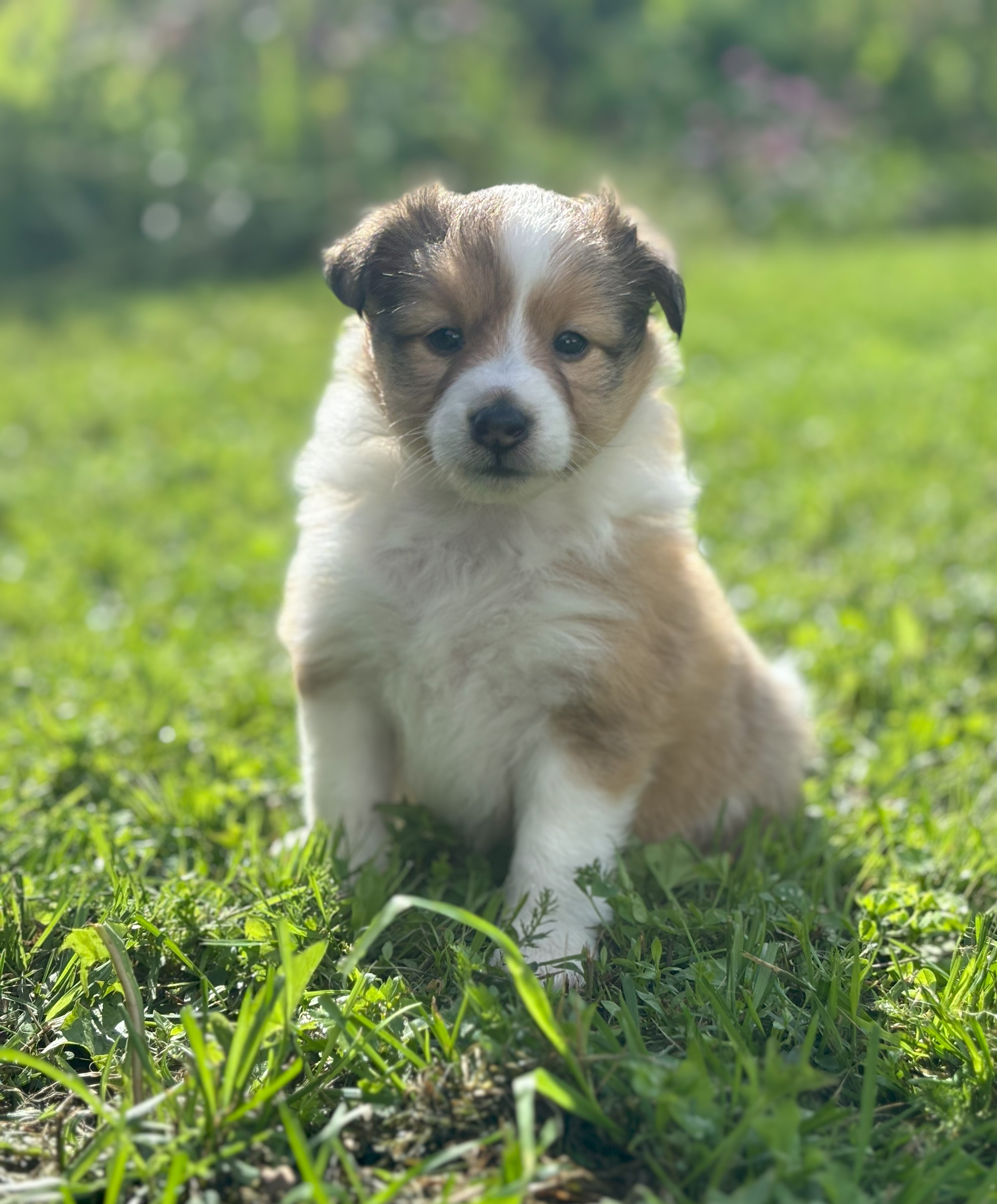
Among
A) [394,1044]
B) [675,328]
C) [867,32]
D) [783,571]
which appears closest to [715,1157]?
[394,1044]

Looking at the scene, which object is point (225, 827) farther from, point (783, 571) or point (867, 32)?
point (867, 32)

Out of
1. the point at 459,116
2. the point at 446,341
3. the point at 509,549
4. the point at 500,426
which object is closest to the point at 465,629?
the point at 509,549

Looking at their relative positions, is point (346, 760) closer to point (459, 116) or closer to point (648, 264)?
point (648, 264)

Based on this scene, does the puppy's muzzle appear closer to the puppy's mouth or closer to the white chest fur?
the puppy's mouth

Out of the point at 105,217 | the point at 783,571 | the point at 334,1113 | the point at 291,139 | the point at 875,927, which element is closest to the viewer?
the point at 334,1113

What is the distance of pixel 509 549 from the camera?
9.55ft

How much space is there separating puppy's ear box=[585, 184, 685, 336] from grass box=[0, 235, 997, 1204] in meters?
1.30

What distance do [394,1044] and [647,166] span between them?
1364cm

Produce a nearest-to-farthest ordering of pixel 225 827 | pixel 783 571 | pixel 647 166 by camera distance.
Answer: pixel 225 827 → pixel 783 571 → pixel 647 166

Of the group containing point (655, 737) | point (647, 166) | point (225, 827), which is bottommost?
point (225, 827)

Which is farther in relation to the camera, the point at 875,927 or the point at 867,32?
the point at 867,32

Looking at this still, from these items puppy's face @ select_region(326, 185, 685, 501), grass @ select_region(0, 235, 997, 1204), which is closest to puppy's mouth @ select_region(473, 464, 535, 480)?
puppy's face @ select_region(326, 185, 685, 501)

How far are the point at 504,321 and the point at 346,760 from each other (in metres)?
1.14

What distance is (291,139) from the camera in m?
12.0
